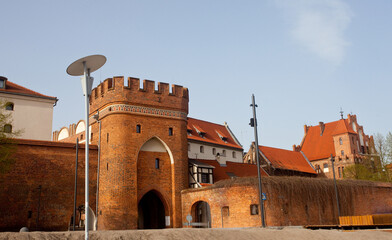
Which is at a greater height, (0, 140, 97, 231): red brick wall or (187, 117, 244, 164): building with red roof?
(187, 117, 244, 164): building with red roof

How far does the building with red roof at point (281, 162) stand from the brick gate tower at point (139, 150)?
20.3 m

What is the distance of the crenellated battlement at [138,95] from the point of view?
101 ft

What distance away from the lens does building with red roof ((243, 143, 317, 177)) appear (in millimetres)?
50344

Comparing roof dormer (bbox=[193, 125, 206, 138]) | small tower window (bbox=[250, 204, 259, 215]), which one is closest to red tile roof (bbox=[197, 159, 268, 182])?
roof dormer (bbox=[193, 125, 206, 138])

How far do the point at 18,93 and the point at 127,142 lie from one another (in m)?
14.9

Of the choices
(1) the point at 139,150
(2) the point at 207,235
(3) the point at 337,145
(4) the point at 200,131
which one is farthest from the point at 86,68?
(3) the point at 337,145

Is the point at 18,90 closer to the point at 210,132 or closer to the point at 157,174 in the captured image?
the point at 157,174

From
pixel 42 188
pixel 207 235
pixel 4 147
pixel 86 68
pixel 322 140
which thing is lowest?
pixel 207 235

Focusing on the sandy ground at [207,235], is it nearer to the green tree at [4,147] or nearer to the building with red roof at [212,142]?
the green tree at [4,147]

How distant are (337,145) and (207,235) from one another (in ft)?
156

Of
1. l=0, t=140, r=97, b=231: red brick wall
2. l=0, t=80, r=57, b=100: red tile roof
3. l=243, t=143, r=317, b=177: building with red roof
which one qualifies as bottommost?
l=0, t=140, r=97, b=231: red brick wall

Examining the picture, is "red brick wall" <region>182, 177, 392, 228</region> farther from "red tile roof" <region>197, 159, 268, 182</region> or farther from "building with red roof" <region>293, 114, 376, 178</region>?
"building with red roof" <region>293, 114, 376, 178</region>

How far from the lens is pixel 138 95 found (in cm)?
3120

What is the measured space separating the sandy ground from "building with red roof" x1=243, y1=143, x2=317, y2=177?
26938 millimetres
